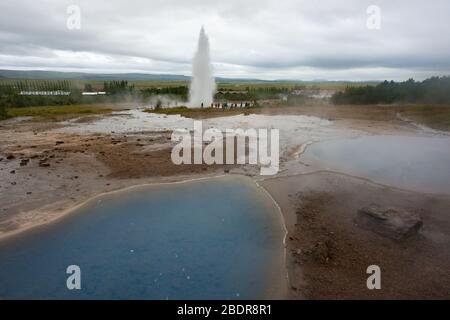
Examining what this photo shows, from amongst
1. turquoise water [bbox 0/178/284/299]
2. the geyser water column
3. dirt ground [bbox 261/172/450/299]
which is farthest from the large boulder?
the geyser water column

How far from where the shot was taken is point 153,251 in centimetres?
800

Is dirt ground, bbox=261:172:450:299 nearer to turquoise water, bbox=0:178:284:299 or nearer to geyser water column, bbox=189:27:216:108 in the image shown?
turquoise water, bbox=0:178:284:299

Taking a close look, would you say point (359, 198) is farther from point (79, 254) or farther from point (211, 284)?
point (79, 254)

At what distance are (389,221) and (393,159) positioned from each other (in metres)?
8.86

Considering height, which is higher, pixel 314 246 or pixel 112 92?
pixel 112 92

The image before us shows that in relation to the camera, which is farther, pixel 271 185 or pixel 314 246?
pixel 271 185

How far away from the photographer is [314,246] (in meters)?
8.11

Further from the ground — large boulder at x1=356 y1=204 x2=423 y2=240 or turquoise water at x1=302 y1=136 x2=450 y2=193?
turquoise water at x1=302 y1=136 x2=450 y2=193

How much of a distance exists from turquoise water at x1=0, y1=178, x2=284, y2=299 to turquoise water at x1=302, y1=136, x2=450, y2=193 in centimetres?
607

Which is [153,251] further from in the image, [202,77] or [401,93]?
[401,93]

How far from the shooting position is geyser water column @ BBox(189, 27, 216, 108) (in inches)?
1696

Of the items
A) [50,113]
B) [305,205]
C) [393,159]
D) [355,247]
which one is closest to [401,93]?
[393,159]
